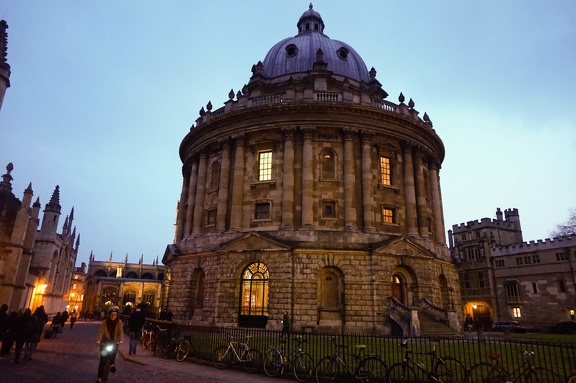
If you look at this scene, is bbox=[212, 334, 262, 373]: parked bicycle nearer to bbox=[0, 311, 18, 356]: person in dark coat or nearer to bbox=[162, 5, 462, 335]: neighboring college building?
bbox=[0, 311, 18, 356]: person in dark coat

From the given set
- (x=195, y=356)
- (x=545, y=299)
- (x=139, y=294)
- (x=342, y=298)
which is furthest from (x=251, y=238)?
(x=139, y=294)

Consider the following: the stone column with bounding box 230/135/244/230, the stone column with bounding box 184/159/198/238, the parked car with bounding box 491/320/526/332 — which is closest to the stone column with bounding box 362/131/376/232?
the stone column with bounding box 230/135/244/230

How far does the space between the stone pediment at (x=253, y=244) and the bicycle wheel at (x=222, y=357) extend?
1372 cm

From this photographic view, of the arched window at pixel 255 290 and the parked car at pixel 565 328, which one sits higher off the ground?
the arched window at pixel 255 290

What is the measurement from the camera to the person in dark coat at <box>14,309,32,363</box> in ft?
44.5

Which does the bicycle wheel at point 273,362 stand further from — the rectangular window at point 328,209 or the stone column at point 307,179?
the rectangular window at point 328,209

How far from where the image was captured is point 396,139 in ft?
109

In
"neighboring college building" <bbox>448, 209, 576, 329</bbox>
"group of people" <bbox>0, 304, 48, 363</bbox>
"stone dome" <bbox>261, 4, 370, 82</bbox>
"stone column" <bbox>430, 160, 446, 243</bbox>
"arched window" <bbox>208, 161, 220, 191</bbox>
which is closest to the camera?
"group of people" <bbox>0, 304, 48, 363</bbox>

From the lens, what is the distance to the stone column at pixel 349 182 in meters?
29.3

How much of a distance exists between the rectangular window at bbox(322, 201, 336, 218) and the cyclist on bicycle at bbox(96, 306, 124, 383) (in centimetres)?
2116

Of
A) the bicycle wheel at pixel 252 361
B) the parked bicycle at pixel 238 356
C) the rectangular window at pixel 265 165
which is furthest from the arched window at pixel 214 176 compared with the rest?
the bicycle wheel at pixel 252 361

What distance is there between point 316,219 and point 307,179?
125 inches

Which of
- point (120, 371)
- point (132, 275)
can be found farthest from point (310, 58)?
point (132, 275)

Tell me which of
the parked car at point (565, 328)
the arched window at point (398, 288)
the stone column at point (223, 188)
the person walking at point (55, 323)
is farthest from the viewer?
the parked car at point (565, 328)
